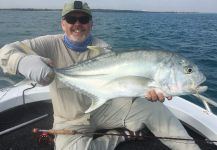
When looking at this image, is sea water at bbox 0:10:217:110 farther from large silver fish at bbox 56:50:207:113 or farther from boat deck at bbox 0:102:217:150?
boat deck at bbox 0:102:217:150

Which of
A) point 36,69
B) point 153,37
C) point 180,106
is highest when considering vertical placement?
point 36,69

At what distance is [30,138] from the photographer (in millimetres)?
3982

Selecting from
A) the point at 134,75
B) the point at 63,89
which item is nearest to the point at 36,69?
the point at 63,89

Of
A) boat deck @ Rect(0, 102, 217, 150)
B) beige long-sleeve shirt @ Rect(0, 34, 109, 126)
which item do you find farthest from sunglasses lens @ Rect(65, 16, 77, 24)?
boat deck @ Rect(0, 102, 217, 150)

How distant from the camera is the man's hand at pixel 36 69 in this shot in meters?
2.70

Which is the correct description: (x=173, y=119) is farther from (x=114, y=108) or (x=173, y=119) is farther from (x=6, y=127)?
(x=6, y=127)

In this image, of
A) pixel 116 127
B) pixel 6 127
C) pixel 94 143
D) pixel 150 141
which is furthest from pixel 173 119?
pixel 6 127

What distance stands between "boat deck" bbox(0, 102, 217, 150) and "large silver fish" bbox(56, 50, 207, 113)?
4.07ft

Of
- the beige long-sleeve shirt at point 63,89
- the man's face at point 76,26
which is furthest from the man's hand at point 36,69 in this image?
the man's face at point 76,26

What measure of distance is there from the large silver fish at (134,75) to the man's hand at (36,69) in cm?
18

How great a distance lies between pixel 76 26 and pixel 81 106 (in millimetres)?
947

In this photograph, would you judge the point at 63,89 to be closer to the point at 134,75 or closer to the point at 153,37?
the point at 134,75

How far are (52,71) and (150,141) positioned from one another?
5.98ft

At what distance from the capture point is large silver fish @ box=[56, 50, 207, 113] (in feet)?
8.55
